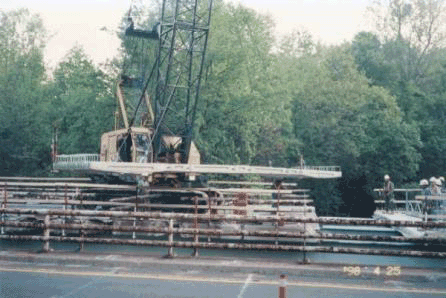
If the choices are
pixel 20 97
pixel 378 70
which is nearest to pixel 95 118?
pixel 20 97

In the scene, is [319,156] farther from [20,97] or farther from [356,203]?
[20,97]

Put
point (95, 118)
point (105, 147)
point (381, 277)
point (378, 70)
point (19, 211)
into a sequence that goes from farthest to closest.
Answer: point (378, 70) → point (95, 118) → point (105, 147) → point (19, 211) → point (381, 277)

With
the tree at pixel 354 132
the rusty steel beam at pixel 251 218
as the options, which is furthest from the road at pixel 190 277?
the tree at pixel 354 132

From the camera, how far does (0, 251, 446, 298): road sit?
9.85 m

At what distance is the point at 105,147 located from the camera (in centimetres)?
3219

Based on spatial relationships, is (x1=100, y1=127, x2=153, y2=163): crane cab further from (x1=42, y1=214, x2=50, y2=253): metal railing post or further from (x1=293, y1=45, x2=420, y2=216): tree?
(x1=293, y1=45, x2=420, y2=216): tree

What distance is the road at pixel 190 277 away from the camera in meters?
9.85

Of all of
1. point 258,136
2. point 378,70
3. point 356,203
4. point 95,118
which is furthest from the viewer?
point 378,70

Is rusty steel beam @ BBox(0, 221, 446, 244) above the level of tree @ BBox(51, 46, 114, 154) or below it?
below

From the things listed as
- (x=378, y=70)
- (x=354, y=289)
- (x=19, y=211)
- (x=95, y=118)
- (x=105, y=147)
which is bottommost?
(x=354, y=289)

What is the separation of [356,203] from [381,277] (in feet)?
146

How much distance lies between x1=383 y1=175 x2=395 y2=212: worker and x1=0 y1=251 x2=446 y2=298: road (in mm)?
16588

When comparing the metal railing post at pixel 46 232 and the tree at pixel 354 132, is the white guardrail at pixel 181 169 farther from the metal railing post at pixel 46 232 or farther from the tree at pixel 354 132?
the tree at pixel 354 132

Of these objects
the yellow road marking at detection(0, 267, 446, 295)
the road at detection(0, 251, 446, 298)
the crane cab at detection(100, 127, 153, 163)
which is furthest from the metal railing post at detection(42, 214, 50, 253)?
the crane cab at detection(100, 127, 153, 163)
